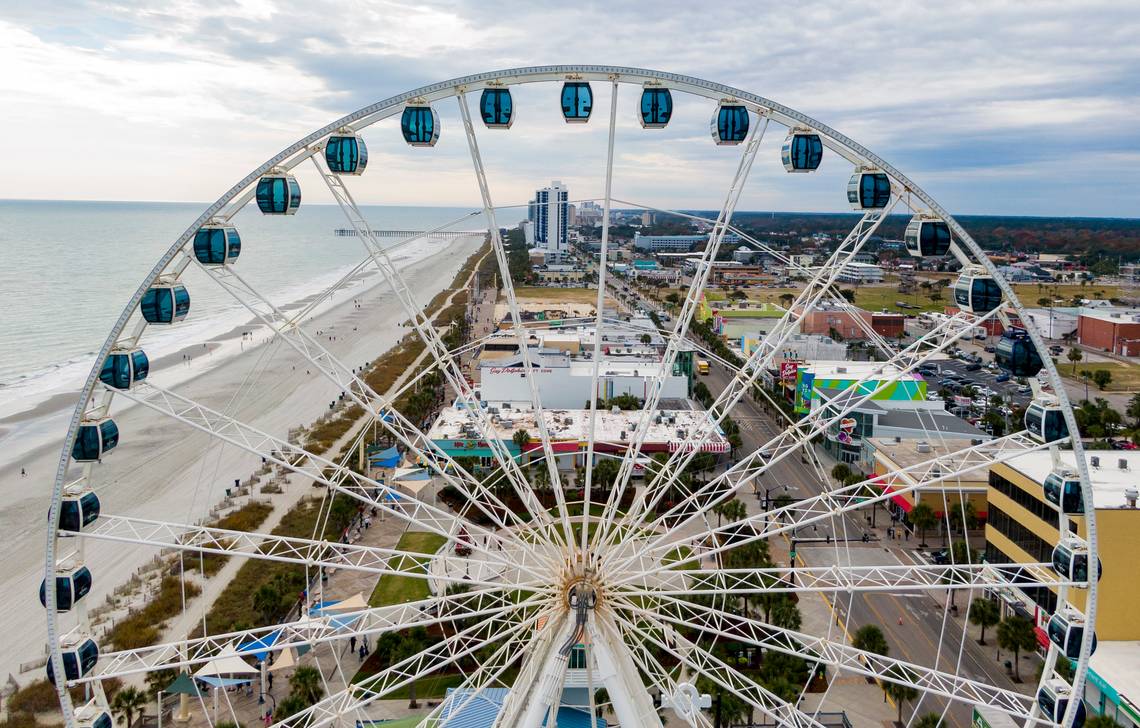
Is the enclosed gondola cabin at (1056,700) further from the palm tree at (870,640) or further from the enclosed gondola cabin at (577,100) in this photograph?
the enclosed gondola cabin at (577,100)

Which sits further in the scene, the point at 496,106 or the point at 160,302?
the point at 496,106

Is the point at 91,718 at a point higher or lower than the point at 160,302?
lower

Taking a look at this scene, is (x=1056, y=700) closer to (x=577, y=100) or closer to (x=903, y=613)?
(x=577, y=100)

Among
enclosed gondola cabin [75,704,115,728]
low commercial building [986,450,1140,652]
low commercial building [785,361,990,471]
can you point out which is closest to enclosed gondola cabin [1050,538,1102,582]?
low commercial building [986,450,1140,652]

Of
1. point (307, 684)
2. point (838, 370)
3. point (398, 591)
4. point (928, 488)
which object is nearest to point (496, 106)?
point (307, 684)

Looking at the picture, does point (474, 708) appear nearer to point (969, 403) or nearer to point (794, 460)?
point (794, 460)

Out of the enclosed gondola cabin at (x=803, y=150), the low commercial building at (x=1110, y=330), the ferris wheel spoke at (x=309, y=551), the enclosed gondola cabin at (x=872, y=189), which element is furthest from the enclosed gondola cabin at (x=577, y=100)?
the low commercial building at (x=1110, y=330)

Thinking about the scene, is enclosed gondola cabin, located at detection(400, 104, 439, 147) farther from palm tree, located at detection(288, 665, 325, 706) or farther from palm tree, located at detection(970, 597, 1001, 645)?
palm tree, located at detection(970, 597, 1001, 645)
